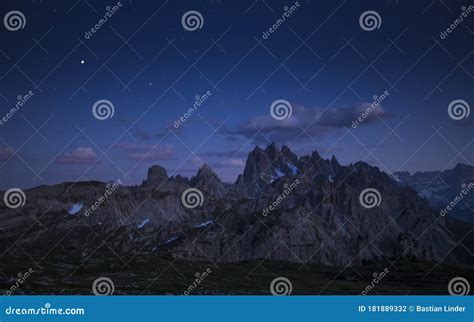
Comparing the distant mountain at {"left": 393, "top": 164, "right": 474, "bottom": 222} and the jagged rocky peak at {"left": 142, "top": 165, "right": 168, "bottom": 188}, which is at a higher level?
the distant mountain at {"left": 393, "top": 164, "right": 474, "bottom": 222}

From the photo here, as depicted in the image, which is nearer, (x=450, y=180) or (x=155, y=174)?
(x=155, y=174)

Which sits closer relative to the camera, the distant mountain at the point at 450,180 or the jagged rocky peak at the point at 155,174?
the distant mountain at the point at 450,180

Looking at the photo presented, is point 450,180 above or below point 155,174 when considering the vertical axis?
above

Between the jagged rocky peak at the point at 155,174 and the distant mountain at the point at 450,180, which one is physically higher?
the distant mountain at the point at 450,180

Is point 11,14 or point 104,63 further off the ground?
point 104,63

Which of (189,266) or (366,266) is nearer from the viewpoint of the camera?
(189,266)

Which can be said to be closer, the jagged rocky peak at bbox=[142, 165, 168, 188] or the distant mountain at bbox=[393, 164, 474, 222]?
the distant mountain at bbox=[393, 164, 474, 222]
